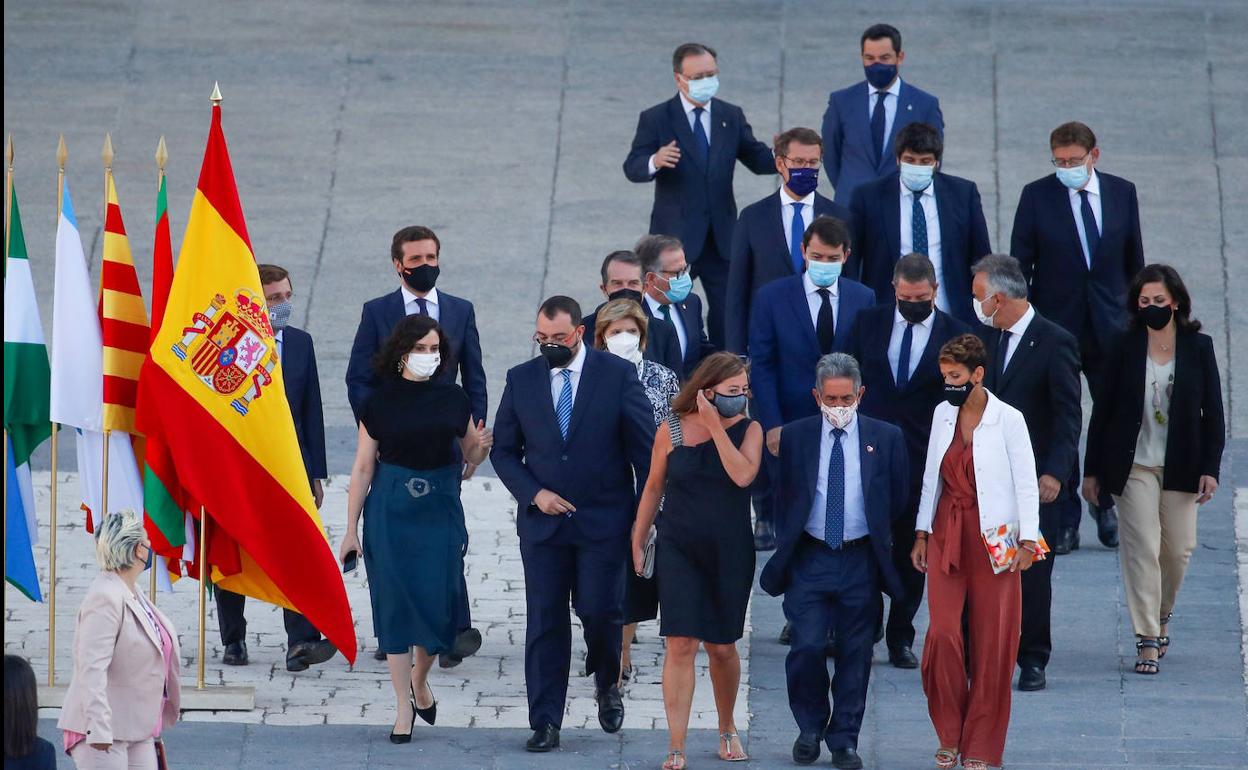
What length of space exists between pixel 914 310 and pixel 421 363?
235 centimetres

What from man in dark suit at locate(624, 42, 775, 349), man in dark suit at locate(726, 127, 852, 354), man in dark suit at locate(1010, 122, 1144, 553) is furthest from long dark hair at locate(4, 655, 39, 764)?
man in dark suit at locate(624, 42, 775, 349)

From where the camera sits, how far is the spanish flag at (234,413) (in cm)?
981

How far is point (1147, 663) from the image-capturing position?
10.4m

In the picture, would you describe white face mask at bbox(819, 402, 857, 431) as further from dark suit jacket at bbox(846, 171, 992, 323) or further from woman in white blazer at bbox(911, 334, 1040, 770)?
dark suit jacket at bbox(846, 171, 992, 323)

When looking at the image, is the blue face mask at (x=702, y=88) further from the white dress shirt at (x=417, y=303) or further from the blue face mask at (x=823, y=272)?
the white dress shirt at (x=417, y=303)

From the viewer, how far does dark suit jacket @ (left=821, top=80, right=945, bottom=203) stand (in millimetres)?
13148

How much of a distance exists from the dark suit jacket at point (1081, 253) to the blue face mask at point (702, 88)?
80.9 inches

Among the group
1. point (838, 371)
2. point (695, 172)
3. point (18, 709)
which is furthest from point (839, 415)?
point (695, 172)

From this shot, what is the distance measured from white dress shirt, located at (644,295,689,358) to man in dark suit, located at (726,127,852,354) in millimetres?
587

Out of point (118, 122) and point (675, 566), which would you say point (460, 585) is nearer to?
point (675, 566)

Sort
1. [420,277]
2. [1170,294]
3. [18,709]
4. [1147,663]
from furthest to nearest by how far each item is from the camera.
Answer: [420,277] → [1147,663] → [1170,294] → [18,709]

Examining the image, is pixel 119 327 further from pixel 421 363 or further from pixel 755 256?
pixel 755 256

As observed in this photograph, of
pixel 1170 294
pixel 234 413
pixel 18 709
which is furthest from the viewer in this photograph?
pixel 1170 294

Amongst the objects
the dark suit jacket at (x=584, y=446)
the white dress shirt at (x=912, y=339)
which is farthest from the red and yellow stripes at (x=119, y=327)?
the white dress shirt at (x=912, y=339)
